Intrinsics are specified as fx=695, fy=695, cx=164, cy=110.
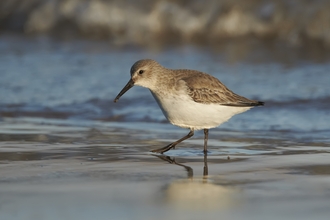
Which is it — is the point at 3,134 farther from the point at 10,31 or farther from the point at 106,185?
the point at 10,31

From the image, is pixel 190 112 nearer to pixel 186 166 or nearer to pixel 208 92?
pixel 208 92

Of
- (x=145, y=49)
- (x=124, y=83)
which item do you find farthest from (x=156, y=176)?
(x=145, y=49)

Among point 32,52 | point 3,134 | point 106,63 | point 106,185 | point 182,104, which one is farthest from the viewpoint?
point 32,52

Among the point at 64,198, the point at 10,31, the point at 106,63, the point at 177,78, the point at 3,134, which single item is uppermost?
the point at 10,31

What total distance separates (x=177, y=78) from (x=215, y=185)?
5.44ft

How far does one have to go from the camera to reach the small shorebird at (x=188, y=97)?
6086mm

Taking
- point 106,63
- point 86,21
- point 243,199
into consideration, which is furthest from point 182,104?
point 86,21

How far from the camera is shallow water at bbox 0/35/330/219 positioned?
4293 mm

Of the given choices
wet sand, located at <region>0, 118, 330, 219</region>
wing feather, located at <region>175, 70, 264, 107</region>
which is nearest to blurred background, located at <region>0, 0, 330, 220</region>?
wet sand, located at <region>0, 118, 330, 219</region>

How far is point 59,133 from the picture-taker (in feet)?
23.8

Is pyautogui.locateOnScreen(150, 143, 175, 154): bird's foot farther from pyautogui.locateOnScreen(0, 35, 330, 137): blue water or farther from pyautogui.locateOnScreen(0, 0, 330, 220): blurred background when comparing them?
pyautogui.locateOnScreen(0, 35, 330, 137): blue water

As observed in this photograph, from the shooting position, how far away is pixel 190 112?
19.9 ft

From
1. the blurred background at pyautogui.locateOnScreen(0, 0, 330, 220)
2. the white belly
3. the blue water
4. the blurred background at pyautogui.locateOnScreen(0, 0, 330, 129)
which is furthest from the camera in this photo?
the blurred background at pyautogui.locateOnScreen(0, 0, 330, 129)

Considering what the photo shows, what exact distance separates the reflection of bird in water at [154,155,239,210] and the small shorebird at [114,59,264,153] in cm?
104
